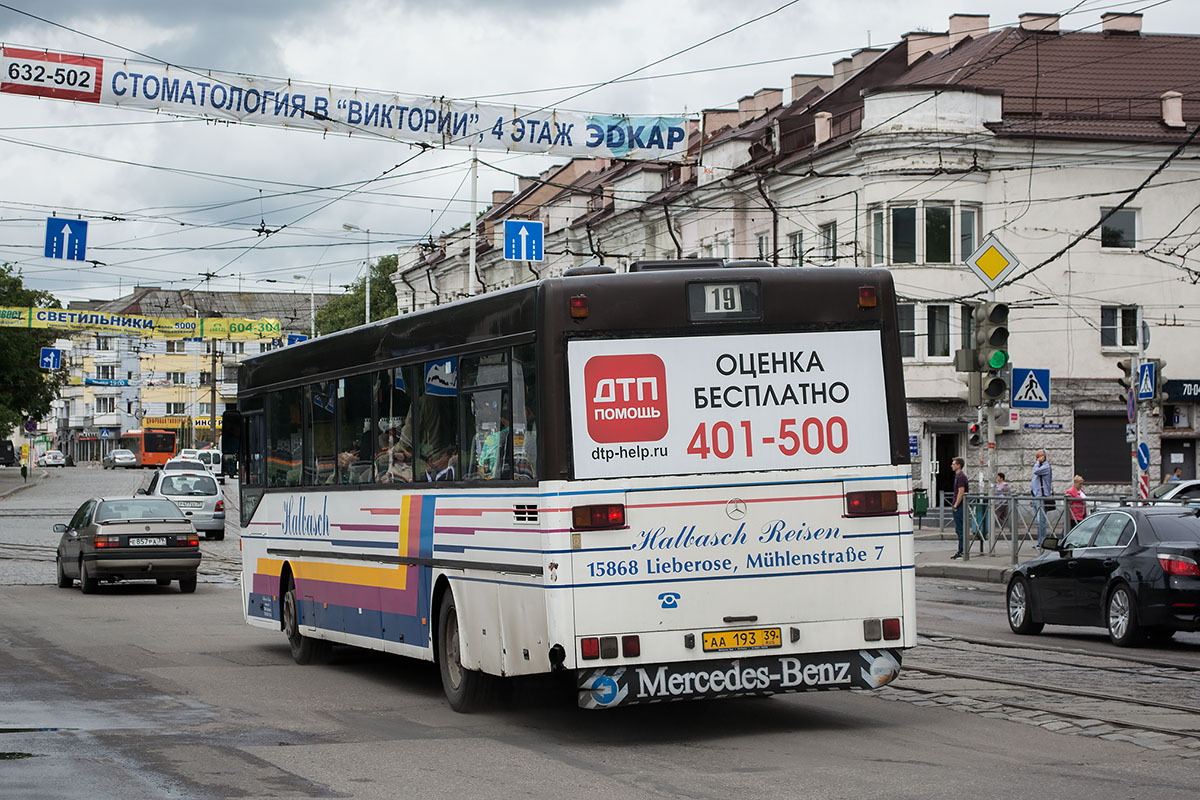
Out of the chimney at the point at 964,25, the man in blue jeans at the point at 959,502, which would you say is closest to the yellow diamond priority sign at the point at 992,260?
the man in blue jeans at the point at 959,502

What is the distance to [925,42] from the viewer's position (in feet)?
174

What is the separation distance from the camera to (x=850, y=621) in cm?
1050

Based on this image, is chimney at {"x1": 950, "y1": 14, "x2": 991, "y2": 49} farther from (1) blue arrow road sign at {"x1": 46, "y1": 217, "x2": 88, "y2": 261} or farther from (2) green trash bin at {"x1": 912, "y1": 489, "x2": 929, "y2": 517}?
(1) blue arrow road sign at {"x1": 46, "y1": 217, "x2": 88, "y2": 261}

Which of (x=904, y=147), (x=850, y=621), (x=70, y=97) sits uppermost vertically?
(x=904, y=147)

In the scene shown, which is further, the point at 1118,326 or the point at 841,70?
the point at 841,70

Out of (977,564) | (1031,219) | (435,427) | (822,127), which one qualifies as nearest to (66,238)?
(977,564)

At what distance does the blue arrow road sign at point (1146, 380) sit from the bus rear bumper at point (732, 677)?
18.5 metres

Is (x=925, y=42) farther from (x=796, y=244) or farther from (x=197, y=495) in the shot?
(x=197, y=495)

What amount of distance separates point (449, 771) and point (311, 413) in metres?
6.31

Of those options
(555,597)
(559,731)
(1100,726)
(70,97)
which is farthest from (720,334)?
(70,97)

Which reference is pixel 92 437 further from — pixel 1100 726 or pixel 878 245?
pixel 1100 726

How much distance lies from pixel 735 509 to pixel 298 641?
6.47 meters

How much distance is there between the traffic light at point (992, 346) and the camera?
76.4ft

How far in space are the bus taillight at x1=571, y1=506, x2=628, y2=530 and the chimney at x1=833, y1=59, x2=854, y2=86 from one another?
4785 cm
